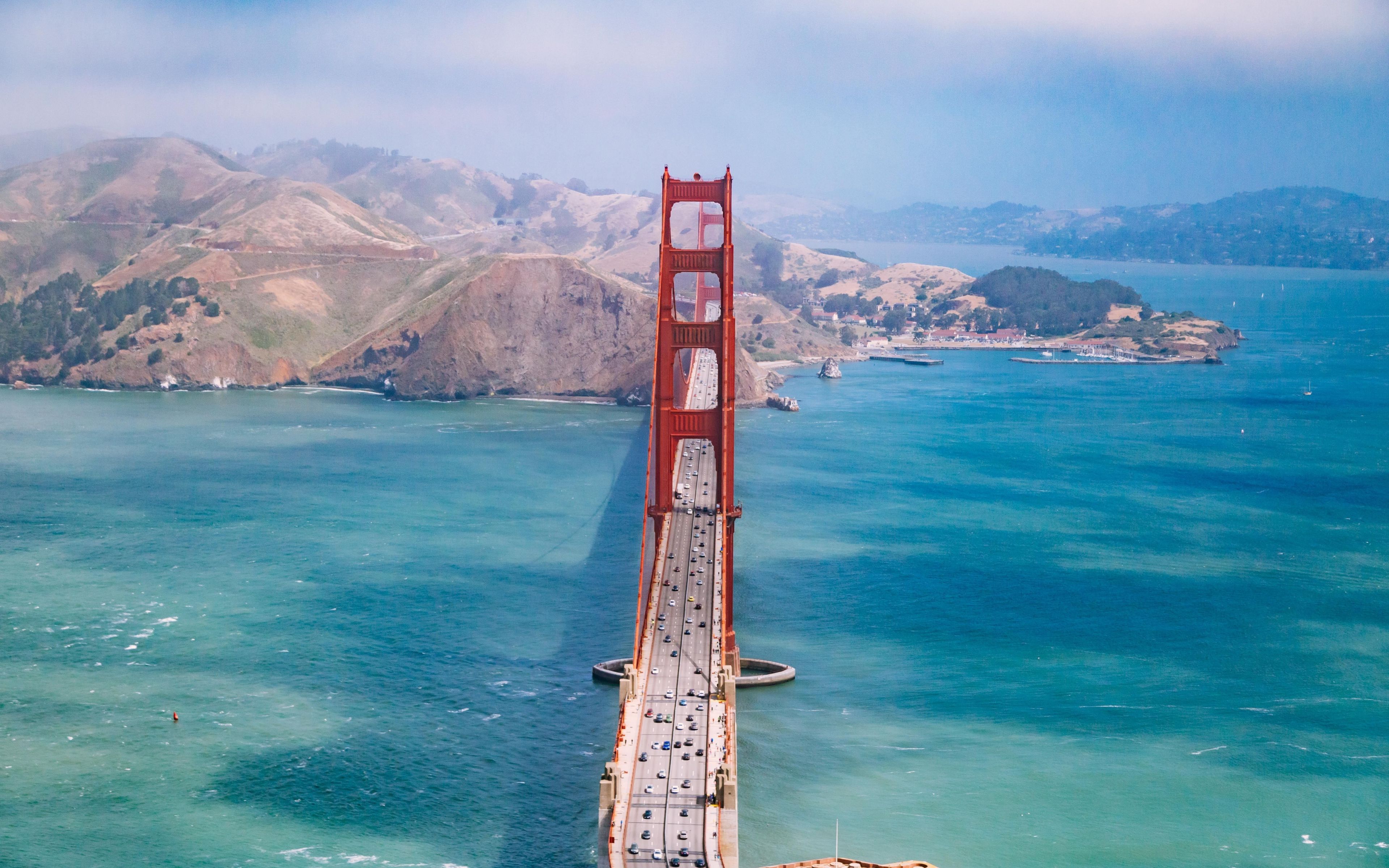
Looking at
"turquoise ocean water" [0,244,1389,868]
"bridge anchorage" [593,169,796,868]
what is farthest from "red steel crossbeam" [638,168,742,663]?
"turquoise ocean water" [0,244,1389,868]

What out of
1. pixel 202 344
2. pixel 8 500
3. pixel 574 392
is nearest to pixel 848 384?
pixel 574 392

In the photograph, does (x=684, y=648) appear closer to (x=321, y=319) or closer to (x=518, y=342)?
(x=518, y=342)

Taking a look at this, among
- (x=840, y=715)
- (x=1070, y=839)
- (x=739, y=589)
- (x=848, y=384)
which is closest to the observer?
(x=1070, y=839)

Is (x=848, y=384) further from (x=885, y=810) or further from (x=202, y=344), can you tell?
(x=885, y=810)

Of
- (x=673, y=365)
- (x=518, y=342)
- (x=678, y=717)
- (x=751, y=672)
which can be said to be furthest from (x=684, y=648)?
(x=518, y=342)

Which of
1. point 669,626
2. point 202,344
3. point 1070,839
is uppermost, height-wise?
point 202,344

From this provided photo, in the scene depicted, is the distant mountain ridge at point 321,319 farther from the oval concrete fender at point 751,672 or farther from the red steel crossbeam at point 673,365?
the oval concrete fender at point 751,672
